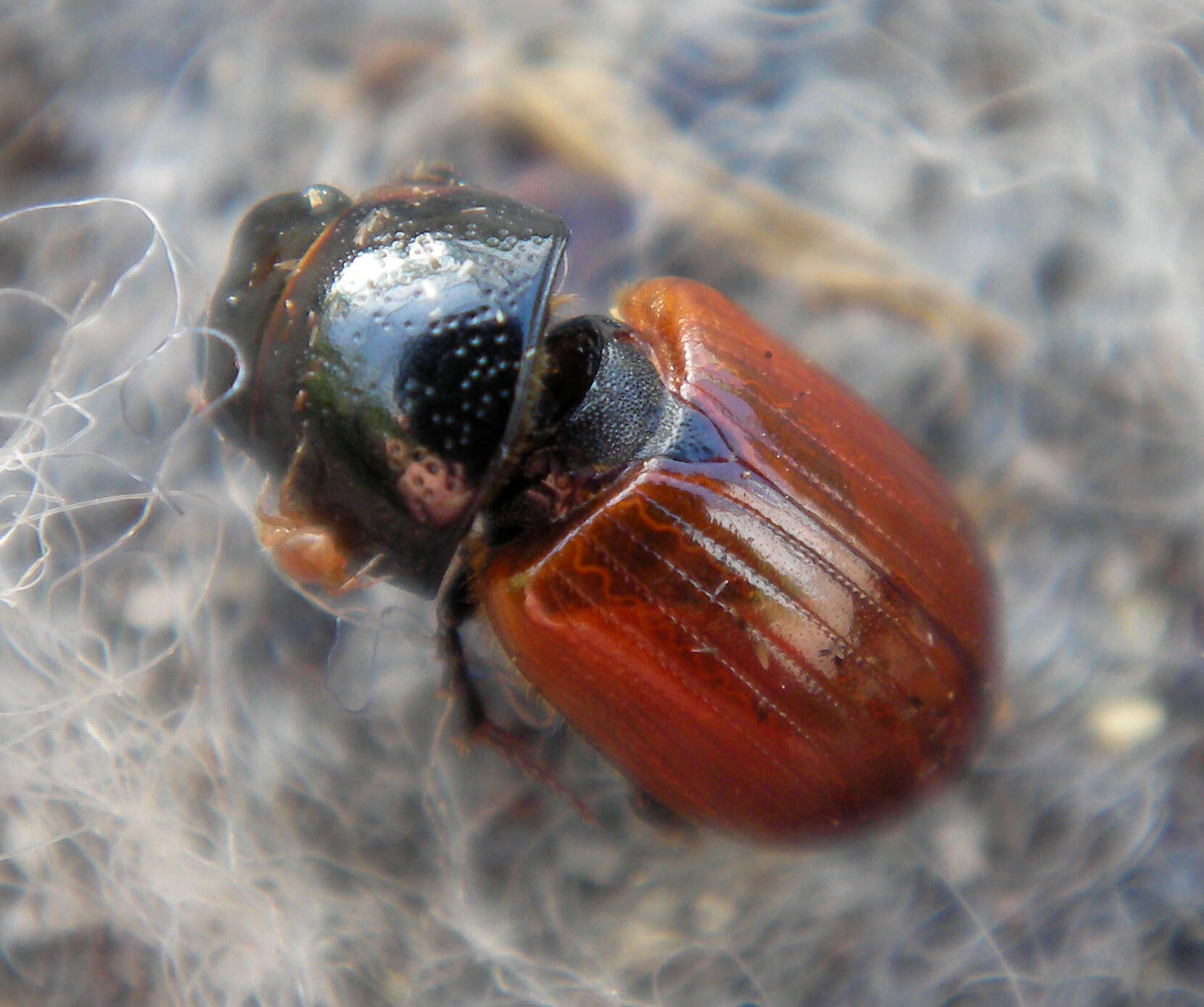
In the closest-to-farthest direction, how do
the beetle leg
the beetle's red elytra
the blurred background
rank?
the beetle's red elytra → the beetle leg → the blurred background

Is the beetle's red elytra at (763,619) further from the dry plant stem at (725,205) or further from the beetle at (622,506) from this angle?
the dry plant stem at (725,205)

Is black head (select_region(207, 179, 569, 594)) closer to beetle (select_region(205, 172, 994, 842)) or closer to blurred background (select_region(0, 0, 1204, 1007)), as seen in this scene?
beetle (select_region(205, 172, 994, 842))

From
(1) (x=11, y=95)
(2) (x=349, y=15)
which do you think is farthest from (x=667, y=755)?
(1) (x=11, y=95)

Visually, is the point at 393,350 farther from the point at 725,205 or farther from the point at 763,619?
the point at 725,205

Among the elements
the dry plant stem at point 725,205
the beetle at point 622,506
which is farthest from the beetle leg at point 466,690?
the dry plant stem at point 725,205

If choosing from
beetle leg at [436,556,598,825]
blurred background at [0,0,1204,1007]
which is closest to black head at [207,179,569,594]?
beetle leg at [436,556,598,825]

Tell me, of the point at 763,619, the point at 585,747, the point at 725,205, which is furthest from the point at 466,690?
the point at 725,205

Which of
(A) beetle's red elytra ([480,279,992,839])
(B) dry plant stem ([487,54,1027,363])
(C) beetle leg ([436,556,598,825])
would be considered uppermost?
(B) dry plant stem ([487,54,1027,363])
